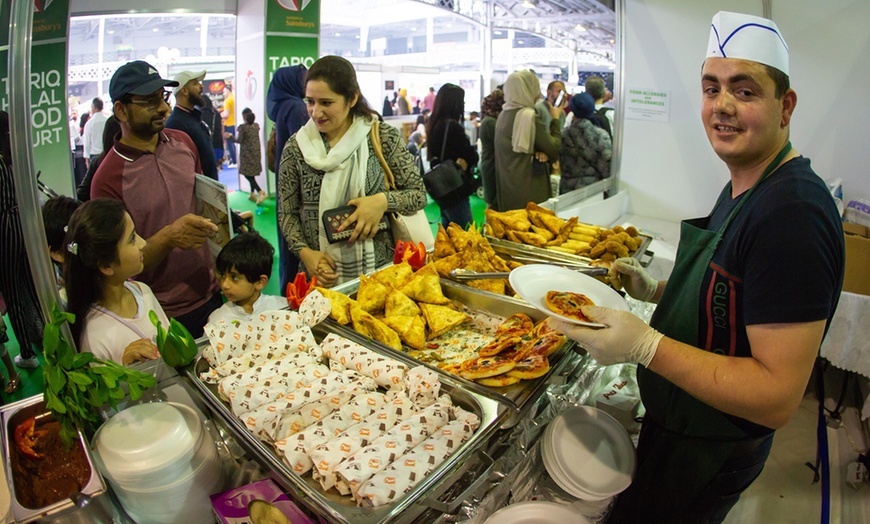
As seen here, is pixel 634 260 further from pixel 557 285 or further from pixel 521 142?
pixel 521 142

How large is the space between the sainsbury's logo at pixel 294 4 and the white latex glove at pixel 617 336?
22.0 ft

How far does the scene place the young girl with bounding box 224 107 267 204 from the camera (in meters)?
7.03

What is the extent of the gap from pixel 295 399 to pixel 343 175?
1174mm

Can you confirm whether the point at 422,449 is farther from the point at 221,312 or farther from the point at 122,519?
the point at 221,312

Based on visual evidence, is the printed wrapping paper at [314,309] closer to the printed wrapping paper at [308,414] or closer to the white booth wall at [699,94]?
the printed wrapping paper at [308,414]

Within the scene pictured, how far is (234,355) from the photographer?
4.27ft

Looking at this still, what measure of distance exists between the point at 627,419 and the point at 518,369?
59 centimetres

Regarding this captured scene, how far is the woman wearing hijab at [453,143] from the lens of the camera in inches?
170

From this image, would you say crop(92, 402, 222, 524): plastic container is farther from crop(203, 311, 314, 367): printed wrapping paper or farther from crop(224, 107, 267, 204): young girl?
crop(224, 107, 267, 204): young girl

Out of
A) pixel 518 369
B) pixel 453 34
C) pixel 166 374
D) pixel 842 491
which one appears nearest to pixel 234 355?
pixel 166 374

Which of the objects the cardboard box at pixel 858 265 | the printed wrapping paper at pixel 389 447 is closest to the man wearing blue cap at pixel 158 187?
the printed wrapping paper at pixel 389 447

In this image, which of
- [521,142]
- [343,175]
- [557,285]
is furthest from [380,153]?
[521,142]

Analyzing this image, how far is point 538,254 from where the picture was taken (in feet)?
Answer: 7.74

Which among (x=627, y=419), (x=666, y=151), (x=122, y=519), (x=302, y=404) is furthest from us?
(x=666, y=151)
